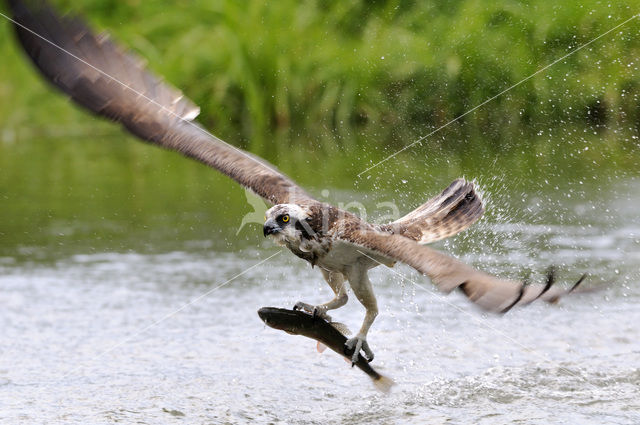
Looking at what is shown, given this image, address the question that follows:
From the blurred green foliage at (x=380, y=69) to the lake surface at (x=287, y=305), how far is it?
277 cm

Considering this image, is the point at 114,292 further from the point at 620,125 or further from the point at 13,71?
the point at 13,71

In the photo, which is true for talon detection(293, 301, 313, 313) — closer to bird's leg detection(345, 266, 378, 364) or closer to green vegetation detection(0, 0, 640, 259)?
bird's leg detection(345, 266, 378, 364)

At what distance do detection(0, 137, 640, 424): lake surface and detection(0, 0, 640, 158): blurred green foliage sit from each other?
2768 mm

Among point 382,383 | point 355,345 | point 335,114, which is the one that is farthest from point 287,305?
point 335,114

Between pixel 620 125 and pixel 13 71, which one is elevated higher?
pixel 13 71

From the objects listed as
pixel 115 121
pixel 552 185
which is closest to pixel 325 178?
pixel 552 185

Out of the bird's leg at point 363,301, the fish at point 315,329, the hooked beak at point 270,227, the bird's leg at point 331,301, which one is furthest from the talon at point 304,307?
the hooked beak at point 270,227

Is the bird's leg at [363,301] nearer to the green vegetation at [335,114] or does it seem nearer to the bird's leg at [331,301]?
the bird's leg at [331,301]

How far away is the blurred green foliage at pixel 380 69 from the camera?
1451 cm

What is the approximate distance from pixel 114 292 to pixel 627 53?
358 inches

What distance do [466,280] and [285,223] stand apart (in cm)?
131

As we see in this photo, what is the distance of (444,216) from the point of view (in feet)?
21.3

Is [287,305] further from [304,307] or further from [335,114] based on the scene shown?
[335,114]

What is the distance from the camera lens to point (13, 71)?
18.4 metres
